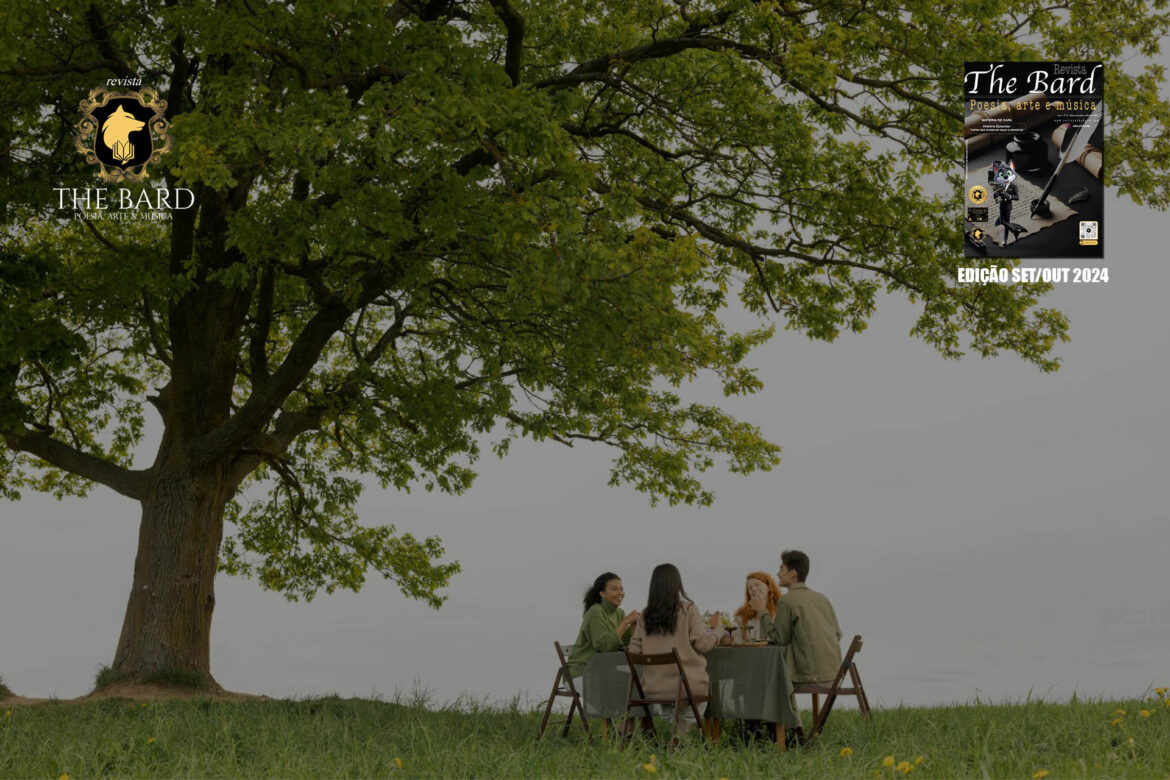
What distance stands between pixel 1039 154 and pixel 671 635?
6.57 meters

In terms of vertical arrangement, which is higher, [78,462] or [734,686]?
[78,462]

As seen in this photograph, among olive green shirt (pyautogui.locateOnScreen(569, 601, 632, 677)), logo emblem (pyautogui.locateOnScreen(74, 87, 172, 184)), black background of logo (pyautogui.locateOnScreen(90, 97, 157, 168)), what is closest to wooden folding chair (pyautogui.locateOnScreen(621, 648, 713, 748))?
olive green shirt (pyautogui.locateOnScreen(569, 601, 632, 677))

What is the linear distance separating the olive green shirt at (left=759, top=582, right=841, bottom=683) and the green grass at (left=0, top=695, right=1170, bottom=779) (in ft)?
1.81

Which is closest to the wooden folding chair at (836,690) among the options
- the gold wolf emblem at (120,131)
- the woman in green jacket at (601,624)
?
the woman in green jacket at (601,624)

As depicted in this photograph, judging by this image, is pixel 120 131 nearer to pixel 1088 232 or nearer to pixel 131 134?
pixel 131 134

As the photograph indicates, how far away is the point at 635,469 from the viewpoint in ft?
50.9

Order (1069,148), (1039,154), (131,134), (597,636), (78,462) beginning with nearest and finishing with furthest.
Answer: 1. (597,636)
2. (1039,154)
3. (1069,148)
4. (131,134)
5. (78,462)

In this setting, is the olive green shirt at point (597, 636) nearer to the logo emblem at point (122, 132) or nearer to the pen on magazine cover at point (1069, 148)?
the pen on magazine cover at point (1069, 148)

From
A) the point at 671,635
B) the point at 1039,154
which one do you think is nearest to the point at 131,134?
the point at 671,635

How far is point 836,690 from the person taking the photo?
779 centimetres

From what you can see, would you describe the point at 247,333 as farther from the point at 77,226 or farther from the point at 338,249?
the point at 338,249

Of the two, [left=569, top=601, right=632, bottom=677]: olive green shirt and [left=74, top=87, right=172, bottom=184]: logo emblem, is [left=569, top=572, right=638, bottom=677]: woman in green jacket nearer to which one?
[left=569, top=601, right=632, bottom=677]: olive green shirt

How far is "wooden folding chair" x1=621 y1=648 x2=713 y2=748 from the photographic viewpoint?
7.57 meters

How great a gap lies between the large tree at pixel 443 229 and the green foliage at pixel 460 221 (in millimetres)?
39
